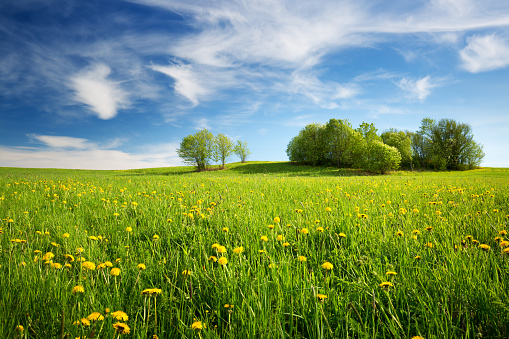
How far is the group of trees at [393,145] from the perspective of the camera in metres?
48.0

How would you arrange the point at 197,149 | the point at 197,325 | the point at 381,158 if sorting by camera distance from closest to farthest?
the point at 197,325 < the point at 381,158 < the point at 197,149

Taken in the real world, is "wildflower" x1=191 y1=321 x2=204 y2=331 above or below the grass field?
above

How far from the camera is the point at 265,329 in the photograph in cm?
136

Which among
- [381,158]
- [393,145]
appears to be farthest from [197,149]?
[393,145]

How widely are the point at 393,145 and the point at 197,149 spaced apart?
45.8 meters

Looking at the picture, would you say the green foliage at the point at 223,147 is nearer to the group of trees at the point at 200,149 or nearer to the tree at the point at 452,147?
the group of trees at the point at 200,149

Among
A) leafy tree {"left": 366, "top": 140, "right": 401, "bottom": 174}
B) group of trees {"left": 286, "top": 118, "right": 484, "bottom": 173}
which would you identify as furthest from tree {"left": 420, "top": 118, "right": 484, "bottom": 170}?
leafy tree {"left": 366, "top": 140, "right": 401, "bottom": 174}

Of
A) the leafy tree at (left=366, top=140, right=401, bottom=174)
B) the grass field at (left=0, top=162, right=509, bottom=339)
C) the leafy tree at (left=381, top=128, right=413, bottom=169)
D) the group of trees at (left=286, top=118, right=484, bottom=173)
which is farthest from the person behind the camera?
the leafy tree at (left=381, top=128, right=413, bottom=169)

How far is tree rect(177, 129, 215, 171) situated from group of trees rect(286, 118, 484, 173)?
859 inches

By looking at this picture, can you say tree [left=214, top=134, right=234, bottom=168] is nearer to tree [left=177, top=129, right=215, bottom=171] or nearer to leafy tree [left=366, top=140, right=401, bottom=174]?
tree [left=177, top=129, right=215, bottom=171]

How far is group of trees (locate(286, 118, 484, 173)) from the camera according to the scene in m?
48.0

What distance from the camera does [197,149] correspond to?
4909 cm

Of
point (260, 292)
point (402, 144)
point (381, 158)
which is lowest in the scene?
point (260, 292)

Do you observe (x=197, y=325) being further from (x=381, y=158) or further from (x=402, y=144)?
(x=402, y=144)
